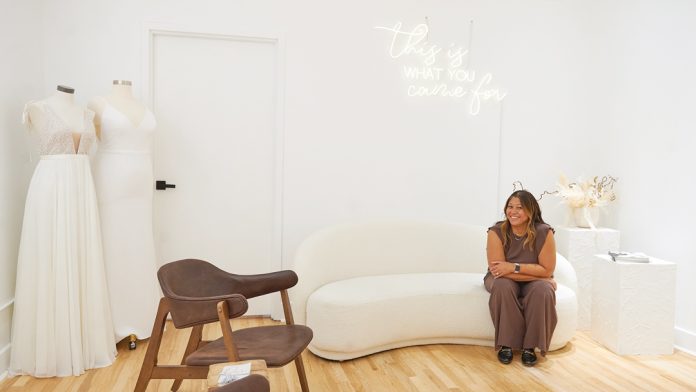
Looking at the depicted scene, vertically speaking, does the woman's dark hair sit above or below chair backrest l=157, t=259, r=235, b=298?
above

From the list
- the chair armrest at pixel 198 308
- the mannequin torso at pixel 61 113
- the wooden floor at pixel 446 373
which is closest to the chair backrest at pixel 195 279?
the chair armrest at pixel 198 308

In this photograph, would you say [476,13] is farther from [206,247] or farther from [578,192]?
[206,247]

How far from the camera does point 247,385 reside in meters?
1.50

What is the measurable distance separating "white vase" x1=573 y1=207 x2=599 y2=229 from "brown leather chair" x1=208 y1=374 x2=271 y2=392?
359 centimetres

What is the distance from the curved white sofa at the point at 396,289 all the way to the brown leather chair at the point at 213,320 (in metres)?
0.65

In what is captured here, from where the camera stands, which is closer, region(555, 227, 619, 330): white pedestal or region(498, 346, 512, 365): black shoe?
region(498, 346, 512, 365): black shoe

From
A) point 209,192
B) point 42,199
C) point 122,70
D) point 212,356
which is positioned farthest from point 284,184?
point 212,356

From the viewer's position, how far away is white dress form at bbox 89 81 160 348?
3635 mm

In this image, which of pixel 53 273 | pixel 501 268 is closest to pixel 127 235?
pixel 53 273

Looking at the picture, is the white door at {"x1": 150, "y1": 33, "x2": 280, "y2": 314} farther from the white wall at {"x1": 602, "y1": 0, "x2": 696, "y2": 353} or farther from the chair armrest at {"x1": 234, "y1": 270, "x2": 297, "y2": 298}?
the white wall at {"x1": 602, "y1": 0, "x2": 696, "y2": 353}

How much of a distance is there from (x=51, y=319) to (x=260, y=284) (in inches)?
51.9

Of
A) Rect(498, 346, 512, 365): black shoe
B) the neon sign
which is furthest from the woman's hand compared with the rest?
the neon sign

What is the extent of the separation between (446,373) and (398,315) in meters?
0.50

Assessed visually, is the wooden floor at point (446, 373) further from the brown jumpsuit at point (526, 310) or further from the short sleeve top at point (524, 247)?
the short sleeve top at point (524, 247)
